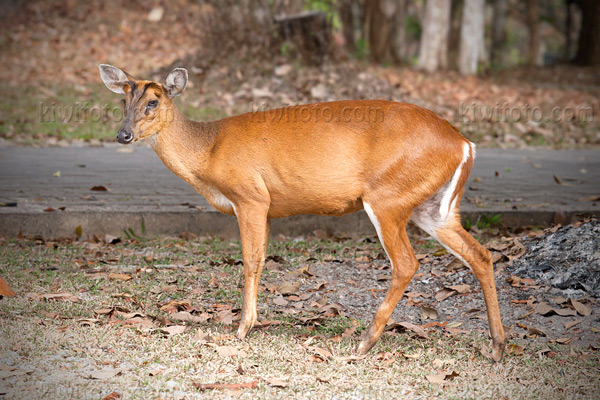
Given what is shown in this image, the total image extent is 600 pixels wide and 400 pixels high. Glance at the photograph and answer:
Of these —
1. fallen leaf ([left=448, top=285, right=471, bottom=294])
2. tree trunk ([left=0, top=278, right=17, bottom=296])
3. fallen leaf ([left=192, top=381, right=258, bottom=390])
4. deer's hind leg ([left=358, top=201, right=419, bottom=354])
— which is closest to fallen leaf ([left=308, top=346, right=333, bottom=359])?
deer's hind leg ([left=358, top=201, right=419, bottom=354])

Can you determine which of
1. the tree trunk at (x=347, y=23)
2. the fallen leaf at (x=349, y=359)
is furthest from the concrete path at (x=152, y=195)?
the tree trunk at (x=347, y=23)

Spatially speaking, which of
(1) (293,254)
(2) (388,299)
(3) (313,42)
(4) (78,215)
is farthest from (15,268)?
(3) (313,42)

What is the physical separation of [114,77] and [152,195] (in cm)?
331

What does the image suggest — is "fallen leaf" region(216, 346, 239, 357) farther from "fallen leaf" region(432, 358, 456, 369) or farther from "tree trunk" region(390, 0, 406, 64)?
"tree trunk" region(390, 0, 406, 64)

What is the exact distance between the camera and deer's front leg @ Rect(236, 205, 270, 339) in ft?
15.9

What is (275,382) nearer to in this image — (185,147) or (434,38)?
(185,147)

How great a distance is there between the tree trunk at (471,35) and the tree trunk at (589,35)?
5.92 metres

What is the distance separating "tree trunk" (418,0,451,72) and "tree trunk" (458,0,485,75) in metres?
0.46

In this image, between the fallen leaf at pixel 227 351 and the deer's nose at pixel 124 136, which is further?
the deer's nose at pixel 124 136

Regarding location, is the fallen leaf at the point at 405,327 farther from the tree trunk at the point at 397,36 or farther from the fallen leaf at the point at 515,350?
the tree trunk at the point at 397,36

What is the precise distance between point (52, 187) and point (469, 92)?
34.4ft

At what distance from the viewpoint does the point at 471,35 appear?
19844mm

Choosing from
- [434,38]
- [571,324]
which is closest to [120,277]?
[571,324]

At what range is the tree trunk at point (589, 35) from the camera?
23922mm
